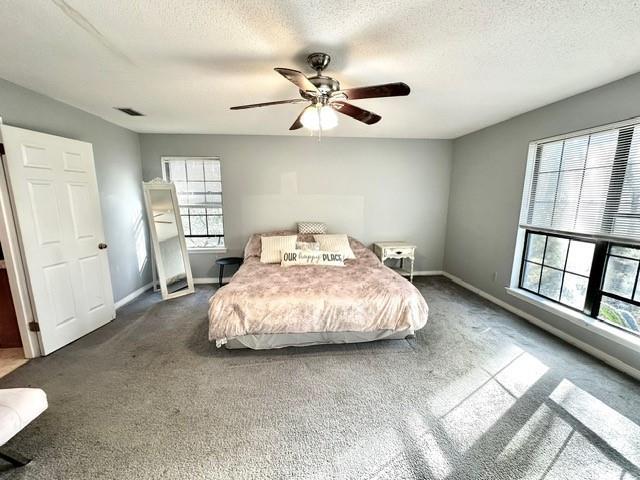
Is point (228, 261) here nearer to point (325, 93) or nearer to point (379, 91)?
point (325, 93)

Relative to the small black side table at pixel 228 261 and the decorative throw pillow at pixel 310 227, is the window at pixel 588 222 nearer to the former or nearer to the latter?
the decorative throw pillow at pixel 310 227

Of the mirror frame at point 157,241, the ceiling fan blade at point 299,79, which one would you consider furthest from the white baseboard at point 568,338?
the mirror frame at point 157,241

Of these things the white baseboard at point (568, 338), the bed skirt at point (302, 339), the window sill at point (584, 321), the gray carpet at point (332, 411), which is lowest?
the gray carpet at point (332, 411)

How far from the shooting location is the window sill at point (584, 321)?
2117 millimetres

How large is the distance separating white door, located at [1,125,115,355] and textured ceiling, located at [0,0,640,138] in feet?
1.87

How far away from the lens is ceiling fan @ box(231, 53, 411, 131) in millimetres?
1645

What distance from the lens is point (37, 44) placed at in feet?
5.44

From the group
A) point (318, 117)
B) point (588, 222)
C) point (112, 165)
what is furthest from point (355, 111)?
point (112, 165)

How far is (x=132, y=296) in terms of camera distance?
3646mm

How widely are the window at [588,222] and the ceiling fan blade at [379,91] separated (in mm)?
2044

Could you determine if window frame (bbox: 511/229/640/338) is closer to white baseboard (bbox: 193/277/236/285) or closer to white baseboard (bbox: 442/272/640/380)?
white baseboard (bbox: 442/272/640/380)

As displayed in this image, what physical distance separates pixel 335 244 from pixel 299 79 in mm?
2478

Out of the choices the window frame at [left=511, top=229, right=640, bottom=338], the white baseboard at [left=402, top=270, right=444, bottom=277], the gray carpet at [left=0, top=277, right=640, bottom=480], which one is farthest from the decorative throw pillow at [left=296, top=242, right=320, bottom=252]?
the window frame at [left=511, top=229, right=640, bottom=338]

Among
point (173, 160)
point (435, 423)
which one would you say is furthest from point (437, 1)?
point (173, 160)
